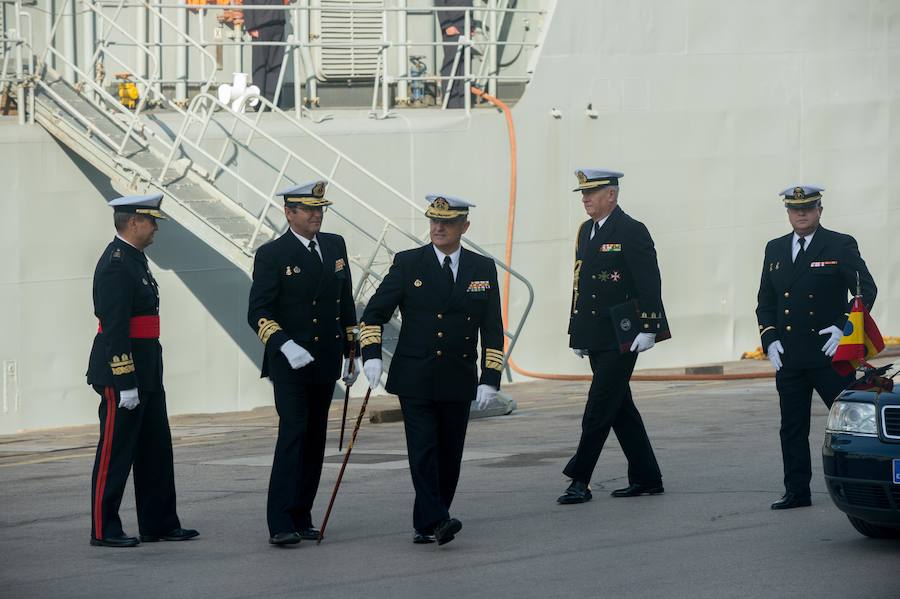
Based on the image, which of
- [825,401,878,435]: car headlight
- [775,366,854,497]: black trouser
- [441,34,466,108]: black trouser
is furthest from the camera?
[441,34,466,108]: black trouser

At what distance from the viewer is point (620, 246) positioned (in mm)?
9477

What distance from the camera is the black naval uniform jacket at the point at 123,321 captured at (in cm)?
804

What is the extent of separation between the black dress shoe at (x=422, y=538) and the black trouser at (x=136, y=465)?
50.6 inches

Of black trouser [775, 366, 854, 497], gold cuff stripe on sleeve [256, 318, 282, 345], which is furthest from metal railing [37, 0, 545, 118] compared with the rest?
black trouser [775, 366, 854, 497]

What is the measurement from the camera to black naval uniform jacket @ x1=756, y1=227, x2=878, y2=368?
905cm

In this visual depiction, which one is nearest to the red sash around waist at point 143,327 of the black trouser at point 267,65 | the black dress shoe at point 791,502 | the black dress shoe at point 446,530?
the black dress shoe at point 446,530

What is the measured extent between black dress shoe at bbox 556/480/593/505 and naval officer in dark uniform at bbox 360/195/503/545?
1.22 m

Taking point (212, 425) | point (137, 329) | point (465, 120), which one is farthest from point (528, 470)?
point (465, 120)

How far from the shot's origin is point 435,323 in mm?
8242

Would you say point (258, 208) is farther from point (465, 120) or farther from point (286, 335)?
point (286, 335)

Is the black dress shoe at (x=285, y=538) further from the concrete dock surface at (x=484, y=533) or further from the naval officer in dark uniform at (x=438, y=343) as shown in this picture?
the naval officer in dark uniform at (x=438, y=343)

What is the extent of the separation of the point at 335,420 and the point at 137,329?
5.88m

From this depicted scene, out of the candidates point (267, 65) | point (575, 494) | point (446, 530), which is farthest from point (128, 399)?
point (267, 65)

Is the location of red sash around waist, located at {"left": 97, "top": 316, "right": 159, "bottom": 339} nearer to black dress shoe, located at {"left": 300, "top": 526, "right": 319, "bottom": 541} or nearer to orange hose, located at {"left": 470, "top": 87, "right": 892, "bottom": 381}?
black dress shoe, located at {"left": 300, "top": 526, "right": 319, "bottom": 541}
